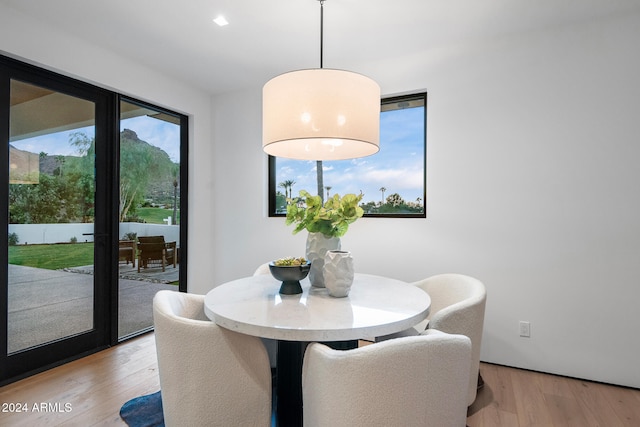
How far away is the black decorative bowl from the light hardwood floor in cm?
120

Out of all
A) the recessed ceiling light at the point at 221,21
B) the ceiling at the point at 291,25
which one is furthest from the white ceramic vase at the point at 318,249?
the recessed ceiling light at the point at 221,21

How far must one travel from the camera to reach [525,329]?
8.30 ft

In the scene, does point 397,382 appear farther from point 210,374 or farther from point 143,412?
point 143,412

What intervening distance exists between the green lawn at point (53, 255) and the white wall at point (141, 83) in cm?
107

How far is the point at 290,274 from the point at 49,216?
6.97 feet

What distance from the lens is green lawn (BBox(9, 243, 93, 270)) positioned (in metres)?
2.41

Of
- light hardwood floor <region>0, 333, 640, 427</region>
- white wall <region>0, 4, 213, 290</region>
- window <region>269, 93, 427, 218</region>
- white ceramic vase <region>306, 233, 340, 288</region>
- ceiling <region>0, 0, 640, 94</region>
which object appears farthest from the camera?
window <region>269, 93, 427, 218</region>

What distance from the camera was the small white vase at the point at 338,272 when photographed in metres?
1.62

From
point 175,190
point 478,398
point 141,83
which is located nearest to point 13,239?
point 175,190

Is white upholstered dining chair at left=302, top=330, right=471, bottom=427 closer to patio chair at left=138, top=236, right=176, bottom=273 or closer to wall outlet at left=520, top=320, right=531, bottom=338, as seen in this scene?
wall outlet at left=520, top=320, right=531, bottom=338

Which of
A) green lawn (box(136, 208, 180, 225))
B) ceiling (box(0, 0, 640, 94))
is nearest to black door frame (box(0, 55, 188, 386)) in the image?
green lawn (box(136, 208, 180, 225))

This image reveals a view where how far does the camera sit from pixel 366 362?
3.60 ft

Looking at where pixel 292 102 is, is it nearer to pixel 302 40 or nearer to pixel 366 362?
pixel 366 362

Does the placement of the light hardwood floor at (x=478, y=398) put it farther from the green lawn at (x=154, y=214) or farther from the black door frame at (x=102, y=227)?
the green lawn at (x=154, y=214)
